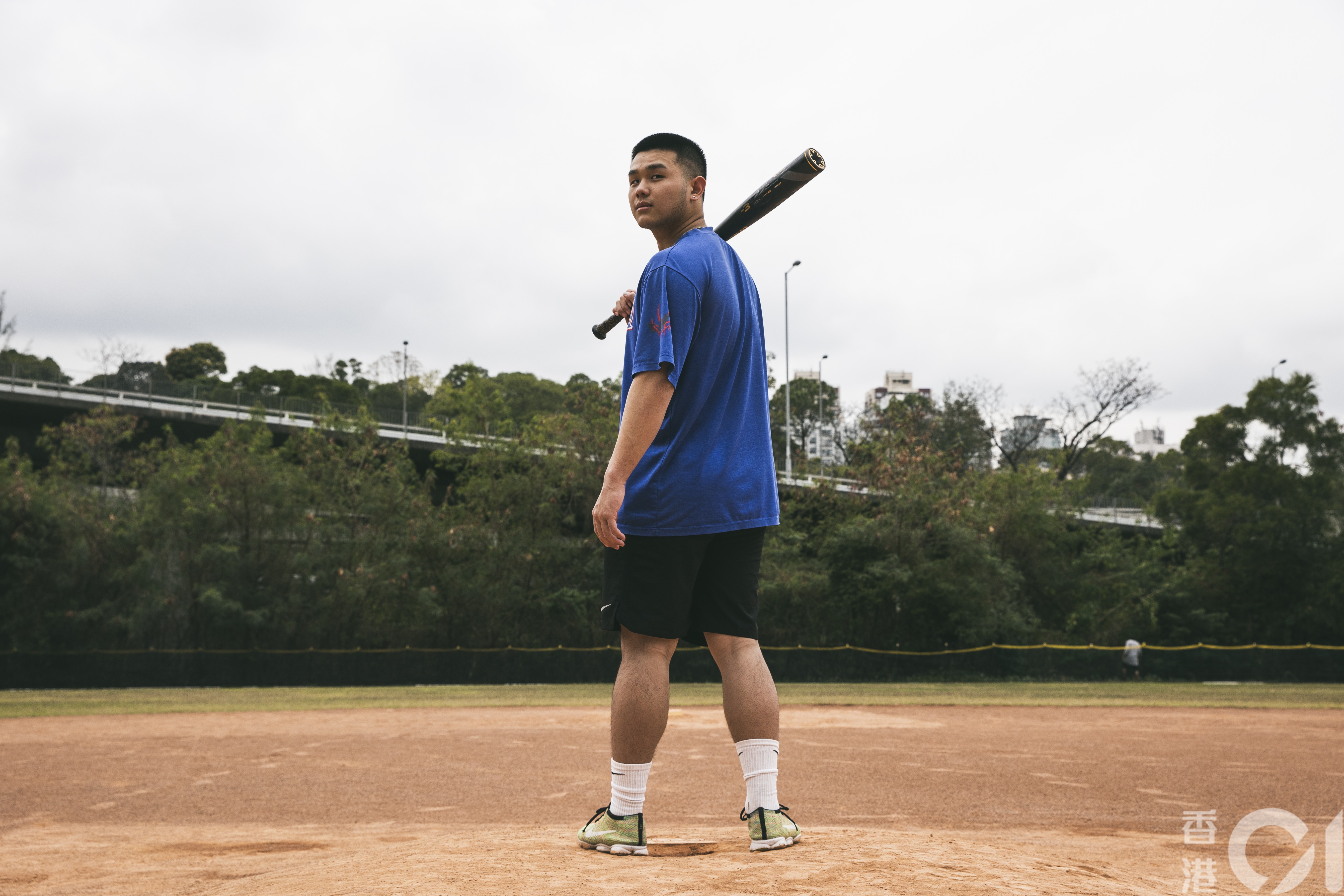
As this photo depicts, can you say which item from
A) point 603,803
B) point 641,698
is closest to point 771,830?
point 641,698

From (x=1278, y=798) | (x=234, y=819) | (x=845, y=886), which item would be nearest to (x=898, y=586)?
(x=1278, y=798)

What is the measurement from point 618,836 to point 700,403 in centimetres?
140

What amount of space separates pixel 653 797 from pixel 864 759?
2717 mm

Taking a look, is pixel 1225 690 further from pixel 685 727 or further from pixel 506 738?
pixel 506 738

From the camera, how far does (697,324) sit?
3041 mm

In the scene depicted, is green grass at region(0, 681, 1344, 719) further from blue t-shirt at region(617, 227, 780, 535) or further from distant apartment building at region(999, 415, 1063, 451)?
distant apartment building at region(999, 415, 1063, 451)

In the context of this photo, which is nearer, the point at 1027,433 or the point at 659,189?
the point at 659,189

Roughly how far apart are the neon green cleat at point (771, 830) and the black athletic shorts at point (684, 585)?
1.82 ft

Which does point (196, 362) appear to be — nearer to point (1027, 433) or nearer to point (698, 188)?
point (1027, 433)

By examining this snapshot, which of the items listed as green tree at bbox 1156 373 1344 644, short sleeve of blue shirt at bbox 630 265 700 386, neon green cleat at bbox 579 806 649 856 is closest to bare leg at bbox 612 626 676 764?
neon green cleat at bbox 579 806 649 856

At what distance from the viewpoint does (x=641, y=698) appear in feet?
9.59

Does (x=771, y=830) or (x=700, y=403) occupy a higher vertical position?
(x=700, y=403)

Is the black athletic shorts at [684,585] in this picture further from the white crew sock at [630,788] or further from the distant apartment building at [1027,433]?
the distant apartment building at [1027,433]

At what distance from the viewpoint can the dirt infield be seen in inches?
103
